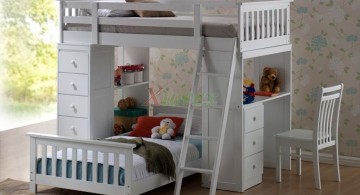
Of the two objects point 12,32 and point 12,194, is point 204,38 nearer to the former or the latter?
point 12,194

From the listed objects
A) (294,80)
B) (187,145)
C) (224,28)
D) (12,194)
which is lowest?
(12,194)

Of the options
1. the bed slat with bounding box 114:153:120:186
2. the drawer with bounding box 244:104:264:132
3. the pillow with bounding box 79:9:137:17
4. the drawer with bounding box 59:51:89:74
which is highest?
the pillow with bounding box 79:9:137:17

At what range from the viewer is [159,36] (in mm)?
5680

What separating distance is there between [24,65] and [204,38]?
11.9 ft

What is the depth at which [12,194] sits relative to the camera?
17.7 feet

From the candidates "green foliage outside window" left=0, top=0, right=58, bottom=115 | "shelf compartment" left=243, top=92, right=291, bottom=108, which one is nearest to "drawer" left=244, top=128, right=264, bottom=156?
"shelf compartment" left=243, top=92, right=291, bottom=108

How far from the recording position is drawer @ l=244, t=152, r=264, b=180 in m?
5.62

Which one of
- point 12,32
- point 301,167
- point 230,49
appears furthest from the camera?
point 12,32

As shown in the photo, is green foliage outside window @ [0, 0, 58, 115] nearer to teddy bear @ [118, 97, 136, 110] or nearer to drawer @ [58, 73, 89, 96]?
teddy bear @ [118, 97, 136, 110]

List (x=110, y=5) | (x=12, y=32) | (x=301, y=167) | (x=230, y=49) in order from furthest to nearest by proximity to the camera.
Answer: (x=12, y=32)
(x=301, y=167)
(x=110, y=5)
(x=230, y=49)

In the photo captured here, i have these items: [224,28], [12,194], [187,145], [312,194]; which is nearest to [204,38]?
[224,28]

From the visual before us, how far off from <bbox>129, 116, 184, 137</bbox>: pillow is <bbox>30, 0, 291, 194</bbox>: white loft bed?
71 cm

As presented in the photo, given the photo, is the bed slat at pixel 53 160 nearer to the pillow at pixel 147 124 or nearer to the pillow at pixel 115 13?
the pillow at pixel 147 124

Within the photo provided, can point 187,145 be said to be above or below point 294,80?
below
